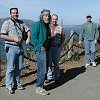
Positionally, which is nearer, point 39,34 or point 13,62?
point 39,34

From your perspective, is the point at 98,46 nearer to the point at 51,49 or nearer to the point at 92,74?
the point at 92,74

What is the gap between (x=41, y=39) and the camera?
8219mm

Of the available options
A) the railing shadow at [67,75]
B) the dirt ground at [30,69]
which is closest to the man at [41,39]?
the railing shadow at [67,75]

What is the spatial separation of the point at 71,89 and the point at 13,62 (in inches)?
67.4

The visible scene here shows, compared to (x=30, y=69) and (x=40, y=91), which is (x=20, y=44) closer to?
(x=40, y=91)

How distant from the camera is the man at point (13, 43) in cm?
816

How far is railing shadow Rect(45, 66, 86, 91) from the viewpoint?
9266 mm

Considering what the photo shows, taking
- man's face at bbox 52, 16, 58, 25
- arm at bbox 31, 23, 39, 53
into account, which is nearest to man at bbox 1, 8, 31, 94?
arm at bbox 31, 23, 39, 53

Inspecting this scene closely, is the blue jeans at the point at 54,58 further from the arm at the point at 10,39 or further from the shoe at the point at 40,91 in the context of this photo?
the arm at the point at 10,39

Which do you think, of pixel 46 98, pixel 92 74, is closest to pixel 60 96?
pixel 46 98

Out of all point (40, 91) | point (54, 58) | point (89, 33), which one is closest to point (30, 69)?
point (54, 58)

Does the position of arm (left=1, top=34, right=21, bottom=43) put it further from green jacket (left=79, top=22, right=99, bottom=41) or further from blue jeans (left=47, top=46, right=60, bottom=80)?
green jacket (left=79, top=22, right=99, bottom=41)

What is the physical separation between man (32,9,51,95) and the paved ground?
0.32m

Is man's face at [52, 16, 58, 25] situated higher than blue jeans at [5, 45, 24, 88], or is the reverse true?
man's face at [52, 16, 58, 25]
